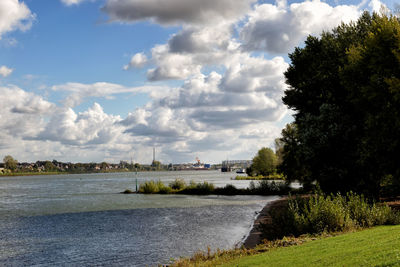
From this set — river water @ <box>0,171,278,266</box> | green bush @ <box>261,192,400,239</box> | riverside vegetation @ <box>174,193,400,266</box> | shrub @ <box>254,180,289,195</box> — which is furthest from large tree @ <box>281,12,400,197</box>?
shrub @ <box>254,180,289,195</box>

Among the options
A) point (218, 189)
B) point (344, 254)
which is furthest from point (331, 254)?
point (218, 189)

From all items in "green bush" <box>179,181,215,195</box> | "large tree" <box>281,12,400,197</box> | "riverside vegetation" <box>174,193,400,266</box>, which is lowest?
"green bush" <box>179,181,215,195</box>

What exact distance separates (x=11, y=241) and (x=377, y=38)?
106 ft

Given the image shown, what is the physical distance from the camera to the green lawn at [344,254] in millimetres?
11203

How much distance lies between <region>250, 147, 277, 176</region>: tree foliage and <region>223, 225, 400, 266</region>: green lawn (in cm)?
12570

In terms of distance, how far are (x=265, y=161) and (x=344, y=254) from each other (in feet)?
428

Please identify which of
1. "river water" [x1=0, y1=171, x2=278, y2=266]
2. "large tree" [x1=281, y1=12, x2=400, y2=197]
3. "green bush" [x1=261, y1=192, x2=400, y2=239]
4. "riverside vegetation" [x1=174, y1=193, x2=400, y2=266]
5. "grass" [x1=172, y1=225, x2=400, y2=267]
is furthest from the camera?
"large tree" [x1=281, y1=12, x2=400, y2=197]

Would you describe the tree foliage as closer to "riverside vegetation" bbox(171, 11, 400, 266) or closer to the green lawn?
"riverside vegetation" bbox(171, 11, 400, 266)

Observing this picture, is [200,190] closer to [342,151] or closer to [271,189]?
[271,189]

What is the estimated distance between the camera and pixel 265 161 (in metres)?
142

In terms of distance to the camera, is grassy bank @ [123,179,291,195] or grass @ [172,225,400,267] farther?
grassy bank @ [123,179,291,195]

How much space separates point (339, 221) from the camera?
20266 mm

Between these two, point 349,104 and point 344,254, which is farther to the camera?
point 349,104

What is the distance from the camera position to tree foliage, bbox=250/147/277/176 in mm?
140625
